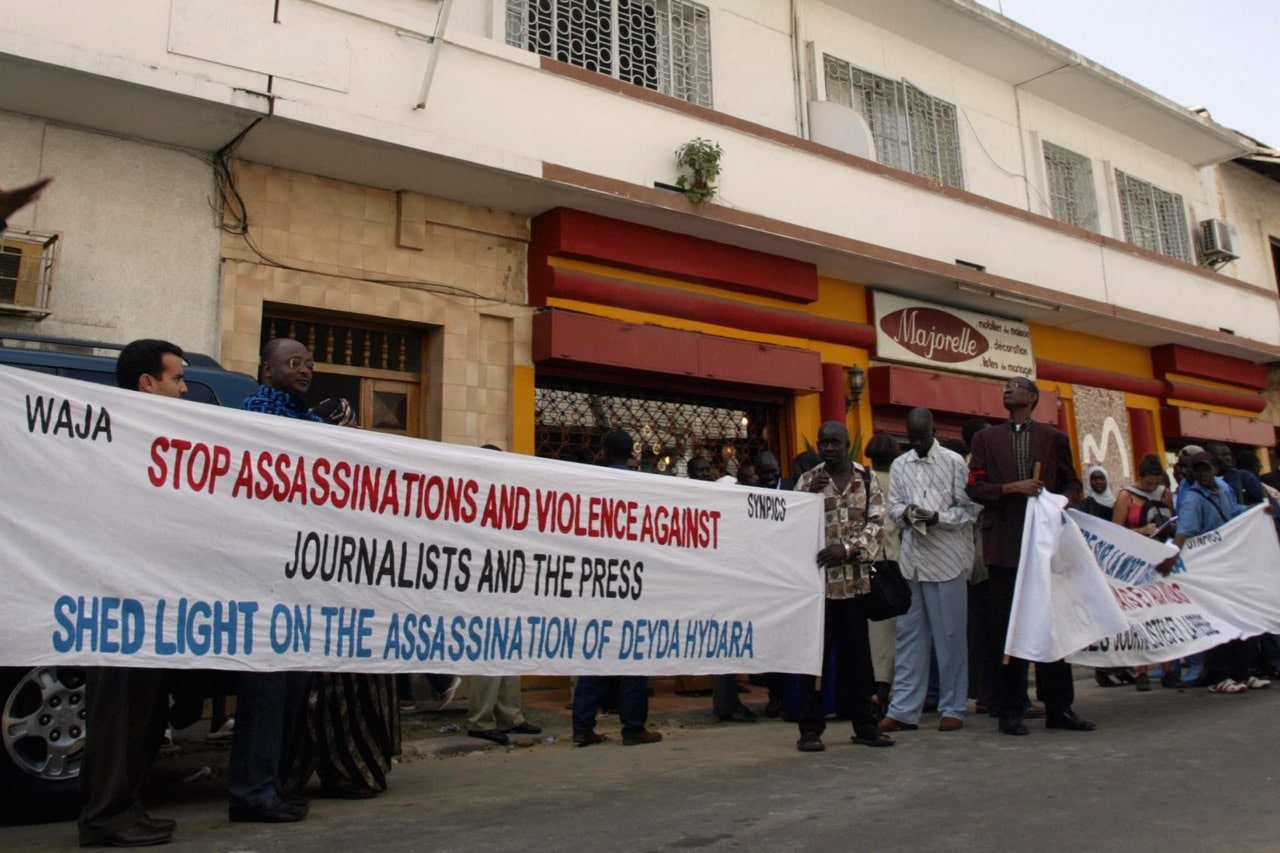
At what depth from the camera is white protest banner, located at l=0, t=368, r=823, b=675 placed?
378 centimetres

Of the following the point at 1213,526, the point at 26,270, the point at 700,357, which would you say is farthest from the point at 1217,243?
the point at 26,270

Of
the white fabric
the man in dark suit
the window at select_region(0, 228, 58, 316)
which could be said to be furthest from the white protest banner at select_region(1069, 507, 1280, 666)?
the window at select_region(0, 228, 58, 316)

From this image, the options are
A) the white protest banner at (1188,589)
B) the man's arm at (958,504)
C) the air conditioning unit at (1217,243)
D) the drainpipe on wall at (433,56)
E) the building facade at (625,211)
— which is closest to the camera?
the man's arm at (958,504)

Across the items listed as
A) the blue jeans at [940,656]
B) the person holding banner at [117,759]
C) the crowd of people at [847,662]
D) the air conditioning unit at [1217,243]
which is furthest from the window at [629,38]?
the air conditioning unit at [1217,243]

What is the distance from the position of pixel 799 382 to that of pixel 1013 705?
548 centimetres

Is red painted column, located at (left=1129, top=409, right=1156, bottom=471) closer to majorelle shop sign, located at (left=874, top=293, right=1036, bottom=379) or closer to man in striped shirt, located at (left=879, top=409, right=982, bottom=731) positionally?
majorelle shop sign, located at (left=874, top=293, right=1036, bottom=379)

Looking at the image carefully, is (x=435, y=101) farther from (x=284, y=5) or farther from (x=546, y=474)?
(x=546, y=474)

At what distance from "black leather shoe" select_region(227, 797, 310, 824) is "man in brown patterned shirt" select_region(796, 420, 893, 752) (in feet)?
8.86

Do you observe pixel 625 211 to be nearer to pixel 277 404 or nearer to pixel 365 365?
pixel 365 365

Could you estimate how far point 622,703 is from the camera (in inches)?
251

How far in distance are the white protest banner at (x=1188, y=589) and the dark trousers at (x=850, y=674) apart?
57.2 inches

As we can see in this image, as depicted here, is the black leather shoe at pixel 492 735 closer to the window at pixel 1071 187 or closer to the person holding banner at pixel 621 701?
the person holding banner at pixel 621 701

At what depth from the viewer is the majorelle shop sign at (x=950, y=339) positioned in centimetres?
1261

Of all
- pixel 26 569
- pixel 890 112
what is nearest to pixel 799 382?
pixel 890 112
